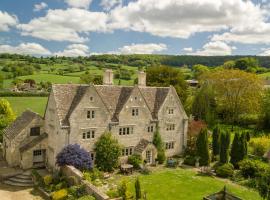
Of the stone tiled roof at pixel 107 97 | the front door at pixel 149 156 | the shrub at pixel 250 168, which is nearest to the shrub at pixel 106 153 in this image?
the stone tiled roof at pixel 107 97

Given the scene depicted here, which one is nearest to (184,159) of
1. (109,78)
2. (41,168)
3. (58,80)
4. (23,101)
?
(109,78)

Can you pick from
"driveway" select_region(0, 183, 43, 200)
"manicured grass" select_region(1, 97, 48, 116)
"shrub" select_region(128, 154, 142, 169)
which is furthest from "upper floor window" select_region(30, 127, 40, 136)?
"manicured grass" select_region(1, 97, 48, 116)

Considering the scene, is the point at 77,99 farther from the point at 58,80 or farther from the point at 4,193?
the point at 58,80

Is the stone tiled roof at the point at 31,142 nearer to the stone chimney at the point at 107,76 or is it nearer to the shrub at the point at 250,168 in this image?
the stone chimney at the point at 107,76

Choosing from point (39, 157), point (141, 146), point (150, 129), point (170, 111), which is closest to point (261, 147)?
point (170, 111)

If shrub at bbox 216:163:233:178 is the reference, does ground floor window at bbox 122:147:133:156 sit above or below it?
above

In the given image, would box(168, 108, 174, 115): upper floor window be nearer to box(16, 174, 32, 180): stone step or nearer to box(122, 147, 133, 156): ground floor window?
box(122, 147, 133, 156): ground floor window

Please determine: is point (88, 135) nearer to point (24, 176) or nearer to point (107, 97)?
point (107, 97)
